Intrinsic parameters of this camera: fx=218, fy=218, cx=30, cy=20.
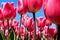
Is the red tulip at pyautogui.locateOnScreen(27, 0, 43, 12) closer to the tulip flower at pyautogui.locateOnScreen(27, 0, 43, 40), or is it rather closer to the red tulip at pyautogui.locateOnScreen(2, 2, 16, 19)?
the tulip flower at pyautogui.locateOnScreen(27, 0, 43, 40)

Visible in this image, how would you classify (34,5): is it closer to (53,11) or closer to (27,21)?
(53,11)

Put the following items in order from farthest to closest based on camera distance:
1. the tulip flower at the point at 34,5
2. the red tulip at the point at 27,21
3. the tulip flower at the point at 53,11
Result: the red tulip at the point at 27,21
the tulip flower at the point at 34,5
the tulip flower at the point at 53,11

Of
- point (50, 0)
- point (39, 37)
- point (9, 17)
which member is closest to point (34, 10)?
point (50, 0)

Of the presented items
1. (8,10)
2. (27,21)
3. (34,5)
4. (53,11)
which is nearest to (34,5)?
(34,5)

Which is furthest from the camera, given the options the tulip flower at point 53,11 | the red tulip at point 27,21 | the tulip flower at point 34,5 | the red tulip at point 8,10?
the red tulip at point 27,21

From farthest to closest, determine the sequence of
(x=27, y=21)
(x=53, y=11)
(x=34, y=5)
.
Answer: (x=27, y=21) → (x=34, y=5) → (x=53, y=11)

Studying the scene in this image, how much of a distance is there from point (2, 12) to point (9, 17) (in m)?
0.09

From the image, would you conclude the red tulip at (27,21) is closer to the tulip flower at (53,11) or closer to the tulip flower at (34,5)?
the tulip flower at (34,5)

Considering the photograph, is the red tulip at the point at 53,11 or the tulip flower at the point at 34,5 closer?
the red tulip at the point at 53,11

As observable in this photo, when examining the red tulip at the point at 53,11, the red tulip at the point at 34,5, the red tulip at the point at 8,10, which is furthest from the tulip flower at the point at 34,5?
the red tulip at the point at 8,10

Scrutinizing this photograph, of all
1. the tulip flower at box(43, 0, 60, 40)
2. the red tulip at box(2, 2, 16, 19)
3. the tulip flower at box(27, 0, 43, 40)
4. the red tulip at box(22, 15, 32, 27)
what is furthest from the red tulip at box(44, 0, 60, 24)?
the red tulip at box(22, 15, 32, 27)

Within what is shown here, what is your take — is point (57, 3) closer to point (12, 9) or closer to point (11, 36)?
point (12, 9)

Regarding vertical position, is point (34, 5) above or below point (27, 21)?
above

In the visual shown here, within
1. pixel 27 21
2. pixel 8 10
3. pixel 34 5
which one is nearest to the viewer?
pixel 34 5
